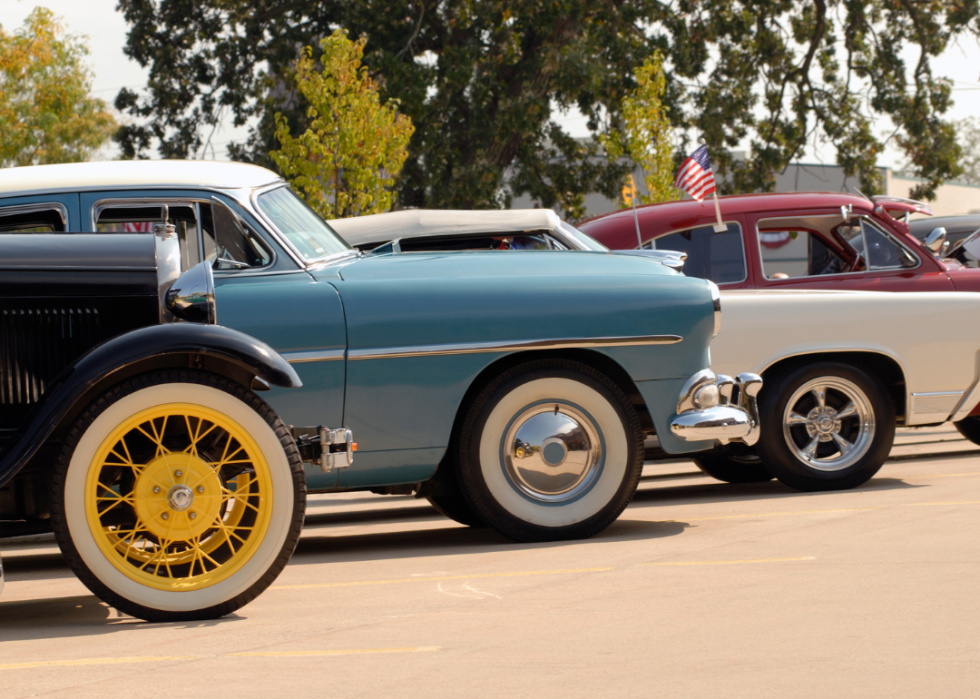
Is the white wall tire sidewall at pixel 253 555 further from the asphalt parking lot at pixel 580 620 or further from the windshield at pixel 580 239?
the windshield at pixel 580 239

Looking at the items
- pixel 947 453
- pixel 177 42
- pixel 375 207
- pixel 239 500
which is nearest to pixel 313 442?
pixel 239 500

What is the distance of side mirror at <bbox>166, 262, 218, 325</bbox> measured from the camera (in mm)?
4184

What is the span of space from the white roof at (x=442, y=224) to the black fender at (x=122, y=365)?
3.74 meters

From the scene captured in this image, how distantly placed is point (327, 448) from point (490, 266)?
1726 millimetres

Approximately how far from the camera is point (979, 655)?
10.7 ft

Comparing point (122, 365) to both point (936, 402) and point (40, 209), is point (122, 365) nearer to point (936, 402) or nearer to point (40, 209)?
point (40, 209)

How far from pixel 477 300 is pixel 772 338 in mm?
2455

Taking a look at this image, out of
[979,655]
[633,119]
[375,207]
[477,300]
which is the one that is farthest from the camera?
[633,119]

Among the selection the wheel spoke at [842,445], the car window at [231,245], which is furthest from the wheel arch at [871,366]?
the car window at [231,245]

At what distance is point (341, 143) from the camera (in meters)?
17.1

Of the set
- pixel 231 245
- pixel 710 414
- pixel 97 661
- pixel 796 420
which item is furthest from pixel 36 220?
pixel 796 420

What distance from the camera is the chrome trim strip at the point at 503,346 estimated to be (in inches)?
208

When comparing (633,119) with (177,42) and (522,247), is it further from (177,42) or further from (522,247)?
(522,247)

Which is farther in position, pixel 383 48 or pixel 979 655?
pixel 383 48
